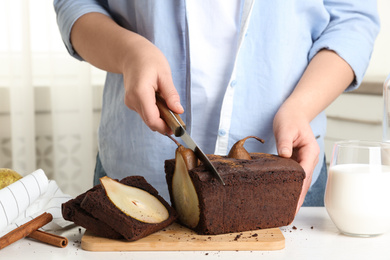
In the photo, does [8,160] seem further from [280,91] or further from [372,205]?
[372,205]

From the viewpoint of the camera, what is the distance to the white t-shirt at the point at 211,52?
105 cm

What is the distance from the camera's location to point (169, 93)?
0.84 m

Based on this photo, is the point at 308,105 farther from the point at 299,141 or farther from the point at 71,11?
the point at 71,11

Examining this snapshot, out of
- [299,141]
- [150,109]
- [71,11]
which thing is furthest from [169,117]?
[71,11]

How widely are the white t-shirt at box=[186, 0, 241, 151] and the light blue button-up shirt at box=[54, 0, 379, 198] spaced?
0.5 inches

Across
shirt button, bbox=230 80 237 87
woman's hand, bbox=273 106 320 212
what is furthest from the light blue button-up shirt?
woman's hand, bbox=273 106 320 212

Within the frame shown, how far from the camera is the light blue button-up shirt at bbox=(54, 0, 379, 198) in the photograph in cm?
Answer: 105

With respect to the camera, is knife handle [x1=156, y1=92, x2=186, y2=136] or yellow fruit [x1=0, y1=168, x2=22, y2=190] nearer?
knife handle [x1=156, y1=92, x2=186, y2=136]

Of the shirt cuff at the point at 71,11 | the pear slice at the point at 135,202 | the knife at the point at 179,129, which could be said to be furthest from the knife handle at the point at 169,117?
the shirt cuff at the point at 71,11

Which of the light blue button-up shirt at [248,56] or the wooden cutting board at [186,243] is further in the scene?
the light blue button-up shirt at [248,56]

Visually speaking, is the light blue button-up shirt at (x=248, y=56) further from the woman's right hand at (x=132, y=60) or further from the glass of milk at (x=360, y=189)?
the glass of milk at (x=360, y=189)

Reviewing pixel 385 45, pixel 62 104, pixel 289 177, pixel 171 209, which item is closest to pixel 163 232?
pixel 171 209

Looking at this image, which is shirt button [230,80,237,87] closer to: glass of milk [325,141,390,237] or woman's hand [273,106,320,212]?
woman's hand [273,106,320,212]

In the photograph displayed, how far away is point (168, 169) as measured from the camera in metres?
0.88
